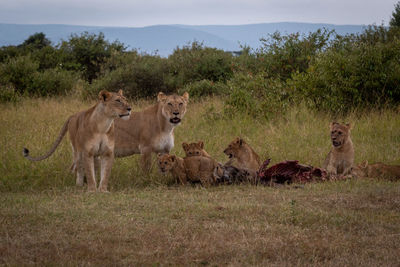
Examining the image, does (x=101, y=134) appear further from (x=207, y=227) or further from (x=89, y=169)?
(x=207, y=227)

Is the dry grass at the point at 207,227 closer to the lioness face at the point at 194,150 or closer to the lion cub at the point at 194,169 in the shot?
the lion cub at the point at 194,169

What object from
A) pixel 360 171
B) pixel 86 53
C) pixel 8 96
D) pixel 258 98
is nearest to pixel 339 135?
pixel 360 171

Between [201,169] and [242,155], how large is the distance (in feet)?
2.91

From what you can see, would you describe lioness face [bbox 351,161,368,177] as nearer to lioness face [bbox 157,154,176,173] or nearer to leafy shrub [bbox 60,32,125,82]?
lioness face [bbox 157,154,176,173]

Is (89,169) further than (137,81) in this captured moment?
No

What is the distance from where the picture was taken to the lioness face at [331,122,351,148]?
8586 millimetres

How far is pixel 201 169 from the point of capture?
27.1ft

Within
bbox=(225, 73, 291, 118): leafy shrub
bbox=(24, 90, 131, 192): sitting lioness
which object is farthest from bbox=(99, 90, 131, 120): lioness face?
bbox=(225, 73, 291, 118): leafy shrub

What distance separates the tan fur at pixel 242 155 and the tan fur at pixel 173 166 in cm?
97

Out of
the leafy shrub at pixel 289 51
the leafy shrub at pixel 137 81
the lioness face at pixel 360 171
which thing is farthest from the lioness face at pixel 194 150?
the leafy shrub at pixel 137 81

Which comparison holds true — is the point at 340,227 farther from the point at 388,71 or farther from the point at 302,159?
the point at 388,71

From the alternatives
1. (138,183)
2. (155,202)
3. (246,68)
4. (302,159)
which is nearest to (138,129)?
(138,183)

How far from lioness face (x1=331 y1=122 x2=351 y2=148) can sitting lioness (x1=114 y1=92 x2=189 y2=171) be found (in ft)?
7.48

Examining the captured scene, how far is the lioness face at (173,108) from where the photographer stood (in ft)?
27.9
